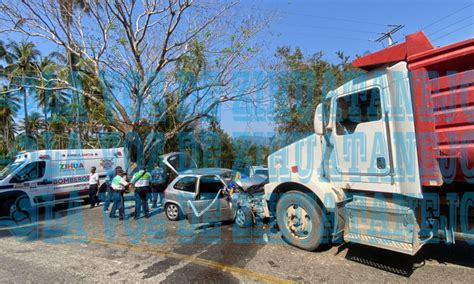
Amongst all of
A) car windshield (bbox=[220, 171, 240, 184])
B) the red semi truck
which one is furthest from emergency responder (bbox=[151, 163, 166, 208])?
the red semi truck

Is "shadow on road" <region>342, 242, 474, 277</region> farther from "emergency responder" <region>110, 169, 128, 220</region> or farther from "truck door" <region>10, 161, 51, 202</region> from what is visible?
"truck door" <region>10, 161, 51, 202</region>

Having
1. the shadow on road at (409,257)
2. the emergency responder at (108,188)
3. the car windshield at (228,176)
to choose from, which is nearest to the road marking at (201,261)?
the shadow on road at (409,257)

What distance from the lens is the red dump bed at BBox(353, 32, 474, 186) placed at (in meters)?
3.38

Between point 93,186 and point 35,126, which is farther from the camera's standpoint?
point 35,126

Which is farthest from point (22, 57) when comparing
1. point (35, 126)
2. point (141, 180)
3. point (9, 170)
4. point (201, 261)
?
point (201, 261)

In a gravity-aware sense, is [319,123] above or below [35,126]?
below

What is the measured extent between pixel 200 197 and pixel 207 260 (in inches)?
100

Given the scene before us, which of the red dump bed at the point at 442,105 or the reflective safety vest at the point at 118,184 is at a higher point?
the red dump bed at the point at 442,105

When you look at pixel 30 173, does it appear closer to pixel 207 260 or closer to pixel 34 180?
Result: pixel 34 180

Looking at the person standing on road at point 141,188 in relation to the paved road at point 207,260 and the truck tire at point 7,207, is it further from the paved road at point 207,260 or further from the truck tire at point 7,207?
Answer: the truck tire at point 7,207

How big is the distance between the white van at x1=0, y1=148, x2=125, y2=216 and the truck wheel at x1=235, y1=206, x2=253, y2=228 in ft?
23.8

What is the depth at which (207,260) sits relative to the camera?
4785mm

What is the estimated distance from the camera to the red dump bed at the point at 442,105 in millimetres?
3379

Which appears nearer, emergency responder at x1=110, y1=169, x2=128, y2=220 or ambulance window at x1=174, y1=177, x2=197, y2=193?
ambulance window at x1=174, y1=177, x2=197, y2=193
